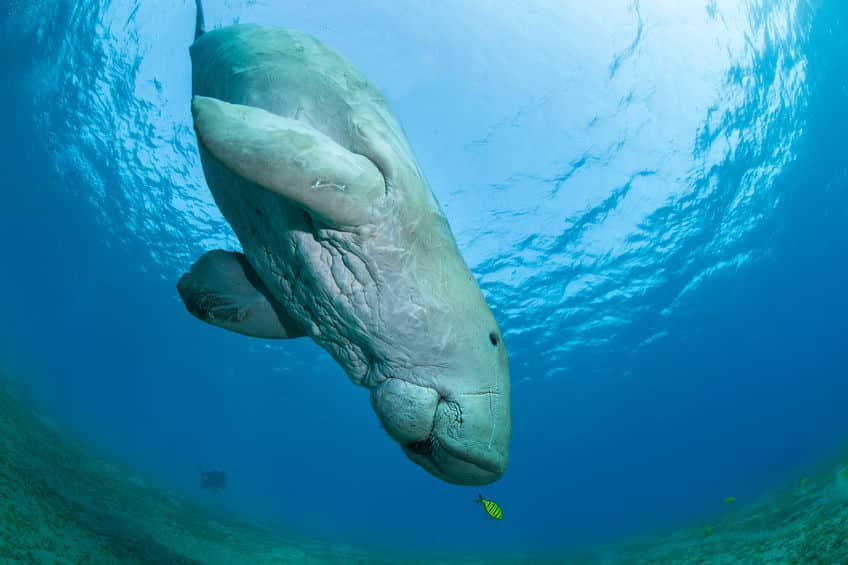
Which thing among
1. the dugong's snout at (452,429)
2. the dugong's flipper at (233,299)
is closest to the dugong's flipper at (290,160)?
the dugong's snout at (452,429)

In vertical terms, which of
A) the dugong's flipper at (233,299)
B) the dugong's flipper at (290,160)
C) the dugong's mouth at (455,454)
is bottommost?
the dugong's mouth at (455,454)

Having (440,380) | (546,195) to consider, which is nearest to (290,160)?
(440,380)

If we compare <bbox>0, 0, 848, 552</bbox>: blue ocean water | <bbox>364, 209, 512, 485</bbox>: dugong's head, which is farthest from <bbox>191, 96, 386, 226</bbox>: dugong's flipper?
<bbox>0, 0, 848, 552</bbox>: blue ocean water

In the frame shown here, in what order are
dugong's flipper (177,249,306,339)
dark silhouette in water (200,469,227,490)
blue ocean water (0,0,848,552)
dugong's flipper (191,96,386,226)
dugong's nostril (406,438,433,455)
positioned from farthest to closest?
dark silhouette in water (200,469,227,490) → blue ocean water (0,0,848,552) → dugong's flipper (177,249,306,339) → dugong's nostril (406,438,433,455) → dugong's flipper (191,96,386,226)

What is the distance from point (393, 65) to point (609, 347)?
91.4ft

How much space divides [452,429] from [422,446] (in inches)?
8.1

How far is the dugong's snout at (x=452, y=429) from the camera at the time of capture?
1.92m

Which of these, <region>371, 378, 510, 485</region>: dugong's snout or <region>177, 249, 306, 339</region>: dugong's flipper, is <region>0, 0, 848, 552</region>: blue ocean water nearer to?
<region>177, 249, 306, 339</region>: dugong's flipper

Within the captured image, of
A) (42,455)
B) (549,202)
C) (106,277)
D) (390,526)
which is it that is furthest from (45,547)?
(390,526)

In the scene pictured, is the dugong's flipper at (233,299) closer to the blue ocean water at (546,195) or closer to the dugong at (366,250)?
the dugong at (366,250)

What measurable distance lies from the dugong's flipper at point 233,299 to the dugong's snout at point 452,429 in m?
1.39

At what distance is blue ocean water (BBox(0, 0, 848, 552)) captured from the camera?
564 inches

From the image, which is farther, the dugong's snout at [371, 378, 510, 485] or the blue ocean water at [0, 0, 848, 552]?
the blue ocean water at [0, 0, 848, 552]

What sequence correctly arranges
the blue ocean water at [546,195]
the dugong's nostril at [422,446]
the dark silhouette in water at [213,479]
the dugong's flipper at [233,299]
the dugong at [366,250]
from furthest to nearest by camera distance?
the dark silhouette in water at [213,479] → the blue ocean water at [546,195] → the dugong's flipper at [233,299] → the dugong's nostril at [422,446] → the dugong at [366,250]
